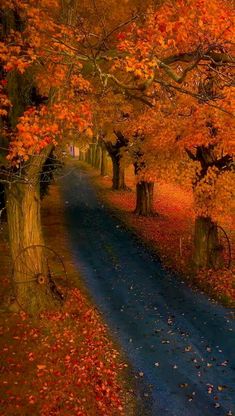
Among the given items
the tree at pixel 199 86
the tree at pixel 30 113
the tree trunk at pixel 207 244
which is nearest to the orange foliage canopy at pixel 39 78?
the tree at pixel 30 113

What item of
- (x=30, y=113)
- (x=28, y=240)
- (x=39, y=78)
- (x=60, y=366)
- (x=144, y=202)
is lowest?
(x=60, y=366)

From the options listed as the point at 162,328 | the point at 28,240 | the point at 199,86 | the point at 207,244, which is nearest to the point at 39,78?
the point at 28,240

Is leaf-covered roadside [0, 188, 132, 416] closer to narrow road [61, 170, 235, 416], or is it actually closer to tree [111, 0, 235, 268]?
narrow road [61, 170, 235, 416]

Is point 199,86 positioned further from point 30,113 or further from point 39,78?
point 30,113

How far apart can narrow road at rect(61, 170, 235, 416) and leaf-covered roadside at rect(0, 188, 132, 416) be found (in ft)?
2.49

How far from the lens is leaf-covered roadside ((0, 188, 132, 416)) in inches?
353

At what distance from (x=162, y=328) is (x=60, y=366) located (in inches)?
164

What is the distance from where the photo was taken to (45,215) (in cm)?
2678

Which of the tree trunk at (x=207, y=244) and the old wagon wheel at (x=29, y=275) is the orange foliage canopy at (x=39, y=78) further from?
the tree trunk at (x=207, y=244)

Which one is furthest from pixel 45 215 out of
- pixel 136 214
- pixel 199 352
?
pixel 199 352

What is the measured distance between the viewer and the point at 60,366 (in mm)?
10273

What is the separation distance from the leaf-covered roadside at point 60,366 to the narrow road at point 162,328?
29.9 inches

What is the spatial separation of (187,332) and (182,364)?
180 centimetres

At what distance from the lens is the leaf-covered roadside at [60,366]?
896 centimetres
